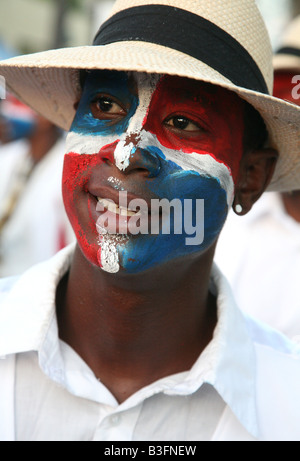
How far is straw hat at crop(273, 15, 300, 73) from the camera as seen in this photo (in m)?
3.71

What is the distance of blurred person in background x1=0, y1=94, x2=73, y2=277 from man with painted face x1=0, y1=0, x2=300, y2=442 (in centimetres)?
308

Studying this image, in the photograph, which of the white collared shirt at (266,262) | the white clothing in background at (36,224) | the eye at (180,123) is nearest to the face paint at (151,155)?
the eye at (180,123)

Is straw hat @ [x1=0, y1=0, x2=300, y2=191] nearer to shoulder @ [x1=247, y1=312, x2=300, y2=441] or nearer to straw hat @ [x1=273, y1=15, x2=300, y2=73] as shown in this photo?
shoulder @ [x1=247, y1=312, x2=300, y2=441]

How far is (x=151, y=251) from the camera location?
1.81 m

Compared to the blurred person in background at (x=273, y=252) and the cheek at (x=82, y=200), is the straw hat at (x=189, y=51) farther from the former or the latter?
the blurred person in background at (x=273, y=252)

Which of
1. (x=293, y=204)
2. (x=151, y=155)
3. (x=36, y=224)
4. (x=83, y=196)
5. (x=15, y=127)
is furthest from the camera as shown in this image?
(x=15, y=127)

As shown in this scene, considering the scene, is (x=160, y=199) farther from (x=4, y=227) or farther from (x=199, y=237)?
(x=4, y=227)

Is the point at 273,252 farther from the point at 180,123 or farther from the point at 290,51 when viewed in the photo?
the point at 180,123

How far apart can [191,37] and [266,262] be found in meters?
1.80

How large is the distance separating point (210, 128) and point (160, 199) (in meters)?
0.32

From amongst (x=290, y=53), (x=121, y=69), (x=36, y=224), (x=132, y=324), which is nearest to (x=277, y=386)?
(x=132, y=324)

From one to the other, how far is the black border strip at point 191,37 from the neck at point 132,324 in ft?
2.16

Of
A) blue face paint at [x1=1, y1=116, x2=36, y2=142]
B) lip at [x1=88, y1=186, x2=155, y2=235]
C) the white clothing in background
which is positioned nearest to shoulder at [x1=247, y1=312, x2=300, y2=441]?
lip at [x1=88, y1=186, x2=155, y2=235]

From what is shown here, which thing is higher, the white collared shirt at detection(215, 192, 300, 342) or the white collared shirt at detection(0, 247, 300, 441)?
the white collared shirt at detection(215, 192, 300, 342)
